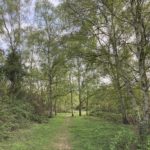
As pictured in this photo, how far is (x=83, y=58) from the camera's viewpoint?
16.6 m

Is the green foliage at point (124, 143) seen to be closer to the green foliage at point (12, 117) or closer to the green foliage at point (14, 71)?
the green foliage at point (12, 117)

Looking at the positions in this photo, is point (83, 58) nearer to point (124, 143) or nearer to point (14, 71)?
point (124, 143)

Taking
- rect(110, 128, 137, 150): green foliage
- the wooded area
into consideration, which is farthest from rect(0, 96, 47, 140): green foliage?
rect(110, 128, 137, 150): green foliage

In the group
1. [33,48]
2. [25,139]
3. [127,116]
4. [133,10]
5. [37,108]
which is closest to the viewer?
[133,10]

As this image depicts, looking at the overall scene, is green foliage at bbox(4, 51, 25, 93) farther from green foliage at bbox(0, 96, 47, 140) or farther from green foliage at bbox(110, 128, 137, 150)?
green foliage at bbox(110, 128, 137, 150)

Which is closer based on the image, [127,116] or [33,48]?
[127,116]

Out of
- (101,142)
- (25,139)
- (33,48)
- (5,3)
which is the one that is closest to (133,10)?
(101,142)

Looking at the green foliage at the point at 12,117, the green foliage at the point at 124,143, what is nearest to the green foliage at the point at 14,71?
the green foliage at the point at 12,117

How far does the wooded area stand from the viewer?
13.4 metres

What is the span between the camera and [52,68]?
119 feet

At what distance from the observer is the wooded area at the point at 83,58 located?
1345cm

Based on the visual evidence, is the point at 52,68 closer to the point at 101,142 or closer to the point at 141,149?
the point at 101,142

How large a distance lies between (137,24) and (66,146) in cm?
650

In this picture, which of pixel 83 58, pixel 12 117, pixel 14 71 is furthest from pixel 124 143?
pixel 14 71
